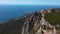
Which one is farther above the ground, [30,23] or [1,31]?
[30,23]

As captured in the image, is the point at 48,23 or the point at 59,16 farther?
the point at 59,16

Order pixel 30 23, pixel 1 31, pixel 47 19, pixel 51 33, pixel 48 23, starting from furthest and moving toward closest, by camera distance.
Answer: pixel 1 31
pixel 30 23
pixel 47 19
pixel 48 23
pixel 51 33

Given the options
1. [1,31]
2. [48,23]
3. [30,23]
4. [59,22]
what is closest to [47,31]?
[48,23]

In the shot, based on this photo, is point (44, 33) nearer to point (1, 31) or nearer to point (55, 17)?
point (55, 17)

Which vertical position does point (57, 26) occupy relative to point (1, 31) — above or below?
above

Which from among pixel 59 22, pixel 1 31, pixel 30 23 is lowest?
pixel 1 31

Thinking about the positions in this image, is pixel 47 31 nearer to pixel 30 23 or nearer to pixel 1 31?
pixel 30 23

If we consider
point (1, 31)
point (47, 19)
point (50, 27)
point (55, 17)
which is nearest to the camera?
point (50, 27)

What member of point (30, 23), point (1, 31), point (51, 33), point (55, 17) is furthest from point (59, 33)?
point (1, 31)

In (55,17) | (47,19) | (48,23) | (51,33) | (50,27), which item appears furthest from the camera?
(55,17)
